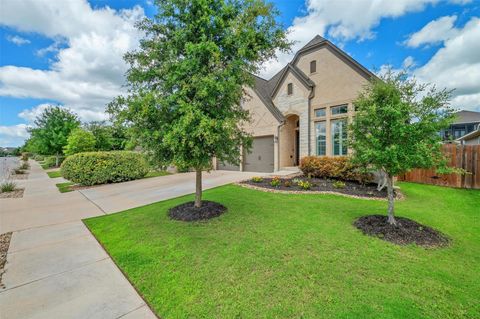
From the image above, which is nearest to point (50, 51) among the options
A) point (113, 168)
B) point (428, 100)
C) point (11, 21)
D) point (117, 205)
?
point (11, 21)

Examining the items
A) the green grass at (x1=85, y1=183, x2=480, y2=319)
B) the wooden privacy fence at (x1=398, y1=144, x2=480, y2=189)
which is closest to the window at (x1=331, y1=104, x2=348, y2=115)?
the wooden privacy fence at (x1=398, y1=144, x2=480, y2=189)

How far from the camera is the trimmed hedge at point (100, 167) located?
10.9 meters

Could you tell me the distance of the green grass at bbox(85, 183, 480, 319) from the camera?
2346mm

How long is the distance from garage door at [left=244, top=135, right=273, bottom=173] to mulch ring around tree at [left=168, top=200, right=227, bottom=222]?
26.0 feet

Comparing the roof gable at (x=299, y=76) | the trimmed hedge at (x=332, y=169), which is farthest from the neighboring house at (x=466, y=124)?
the trimmed hedge at (x=332, y=169)

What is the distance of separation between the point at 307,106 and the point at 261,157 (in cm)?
445

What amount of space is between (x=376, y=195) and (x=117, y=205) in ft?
31.0

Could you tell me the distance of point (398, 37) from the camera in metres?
10.9

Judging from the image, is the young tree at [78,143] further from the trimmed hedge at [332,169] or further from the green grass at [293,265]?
the trimmed hedge at [332,169]

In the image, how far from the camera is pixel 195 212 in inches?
220

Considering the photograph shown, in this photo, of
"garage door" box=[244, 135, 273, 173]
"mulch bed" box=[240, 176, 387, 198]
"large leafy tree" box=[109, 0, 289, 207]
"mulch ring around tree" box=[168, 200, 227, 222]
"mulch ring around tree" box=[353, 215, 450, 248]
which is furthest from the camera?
"garage door" box=[244, 135, 273, 173]

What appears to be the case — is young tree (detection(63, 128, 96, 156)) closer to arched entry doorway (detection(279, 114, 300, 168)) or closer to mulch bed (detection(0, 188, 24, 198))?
mulch bed (detection(0, 188, 24, 198))

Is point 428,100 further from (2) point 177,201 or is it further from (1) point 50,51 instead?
(1) point 50,51

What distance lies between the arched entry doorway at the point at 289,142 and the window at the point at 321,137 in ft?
7.11
